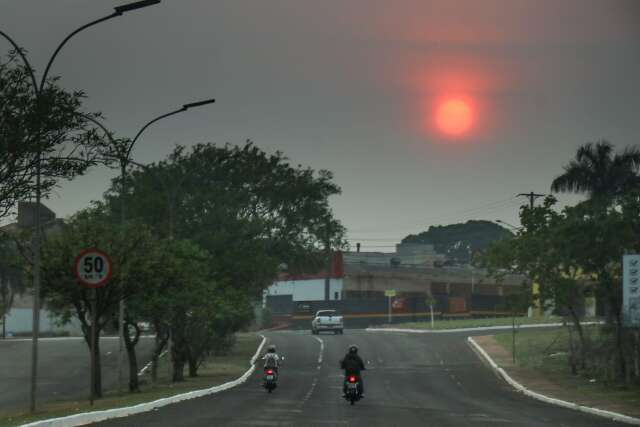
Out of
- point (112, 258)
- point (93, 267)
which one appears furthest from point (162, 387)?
point (93, 267)

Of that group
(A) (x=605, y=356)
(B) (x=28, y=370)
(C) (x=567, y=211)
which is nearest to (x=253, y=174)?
(B) (x=28, y=370)

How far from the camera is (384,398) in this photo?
39406mm

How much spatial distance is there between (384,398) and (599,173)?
37554mm

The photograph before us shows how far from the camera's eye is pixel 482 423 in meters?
25.6

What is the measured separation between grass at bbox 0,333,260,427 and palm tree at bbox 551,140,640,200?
24.2 meters

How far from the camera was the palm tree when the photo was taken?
7150cm

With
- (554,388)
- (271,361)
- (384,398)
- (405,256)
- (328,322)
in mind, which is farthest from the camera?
(405,256)

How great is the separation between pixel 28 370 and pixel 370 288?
6492cm

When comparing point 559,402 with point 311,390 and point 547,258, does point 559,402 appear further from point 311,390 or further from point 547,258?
point 547,258

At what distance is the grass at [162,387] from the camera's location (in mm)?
26394

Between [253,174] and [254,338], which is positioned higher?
[253,174]

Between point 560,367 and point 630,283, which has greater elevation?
point 630,283

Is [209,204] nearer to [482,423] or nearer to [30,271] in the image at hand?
[30,271]

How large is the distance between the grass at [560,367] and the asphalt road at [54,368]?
21047 mm
